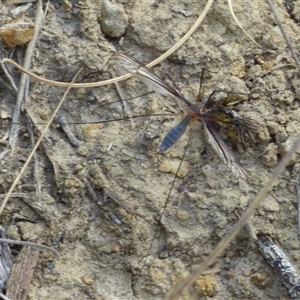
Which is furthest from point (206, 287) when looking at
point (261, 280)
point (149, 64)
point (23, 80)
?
point (23, 80)

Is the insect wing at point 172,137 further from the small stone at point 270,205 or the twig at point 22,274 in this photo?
the twig at point 22,274

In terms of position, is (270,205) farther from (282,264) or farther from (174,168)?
(174,168)

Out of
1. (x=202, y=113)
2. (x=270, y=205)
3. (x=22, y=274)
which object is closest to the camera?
(x=22, y=274)

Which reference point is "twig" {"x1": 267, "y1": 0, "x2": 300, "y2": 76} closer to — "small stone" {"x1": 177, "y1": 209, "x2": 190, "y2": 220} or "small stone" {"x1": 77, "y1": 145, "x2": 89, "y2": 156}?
"small stone" {"x1": 177, "y1": 209, "x2": 190, "y2": 220}

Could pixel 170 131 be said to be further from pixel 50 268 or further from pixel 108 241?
pixel 50 268

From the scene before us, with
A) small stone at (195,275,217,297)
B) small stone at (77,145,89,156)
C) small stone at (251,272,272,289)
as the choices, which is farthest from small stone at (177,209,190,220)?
small stone at (77,145,89,156)

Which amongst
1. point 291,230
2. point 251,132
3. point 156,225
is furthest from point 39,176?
point 291,230

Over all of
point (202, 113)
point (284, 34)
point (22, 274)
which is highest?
point (284, 34)
